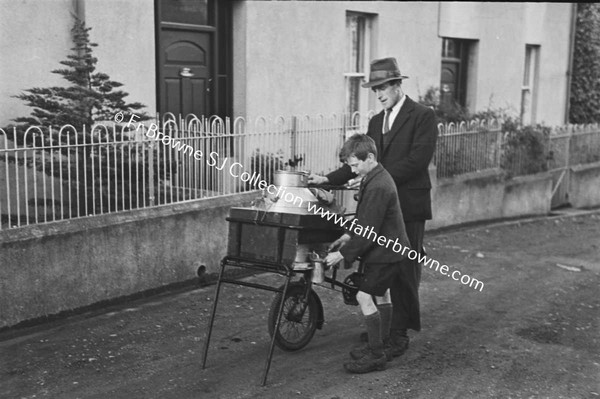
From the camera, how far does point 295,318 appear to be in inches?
226

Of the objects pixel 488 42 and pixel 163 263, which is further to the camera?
pixel 488 42

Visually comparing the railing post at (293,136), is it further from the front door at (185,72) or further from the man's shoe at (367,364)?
the man's shoe at (367,364)

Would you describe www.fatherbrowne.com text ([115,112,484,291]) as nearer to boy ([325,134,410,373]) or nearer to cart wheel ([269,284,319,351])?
boy ([325,134,410,373])

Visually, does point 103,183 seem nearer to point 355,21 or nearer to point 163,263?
point 163,263

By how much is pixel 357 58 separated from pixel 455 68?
11.8 ft

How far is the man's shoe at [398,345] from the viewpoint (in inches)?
230

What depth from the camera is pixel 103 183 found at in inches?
280

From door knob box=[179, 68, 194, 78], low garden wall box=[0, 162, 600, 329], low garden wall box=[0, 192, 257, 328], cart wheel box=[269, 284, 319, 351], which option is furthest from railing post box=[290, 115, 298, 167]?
cart wheel box=[269, 284, 319, 351]

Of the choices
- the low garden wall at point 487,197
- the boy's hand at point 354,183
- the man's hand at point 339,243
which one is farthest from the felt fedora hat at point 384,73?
the low garden wall at point 487,197

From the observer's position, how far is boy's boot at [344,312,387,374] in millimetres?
5422

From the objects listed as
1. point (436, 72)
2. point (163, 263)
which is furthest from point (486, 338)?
point (436, 72)

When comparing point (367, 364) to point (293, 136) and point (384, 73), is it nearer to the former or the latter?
point (384, 73)

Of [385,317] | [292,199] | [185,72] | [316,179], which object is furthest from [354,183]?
[185,72]

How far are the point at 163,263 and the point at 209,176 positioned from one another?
1161mm
